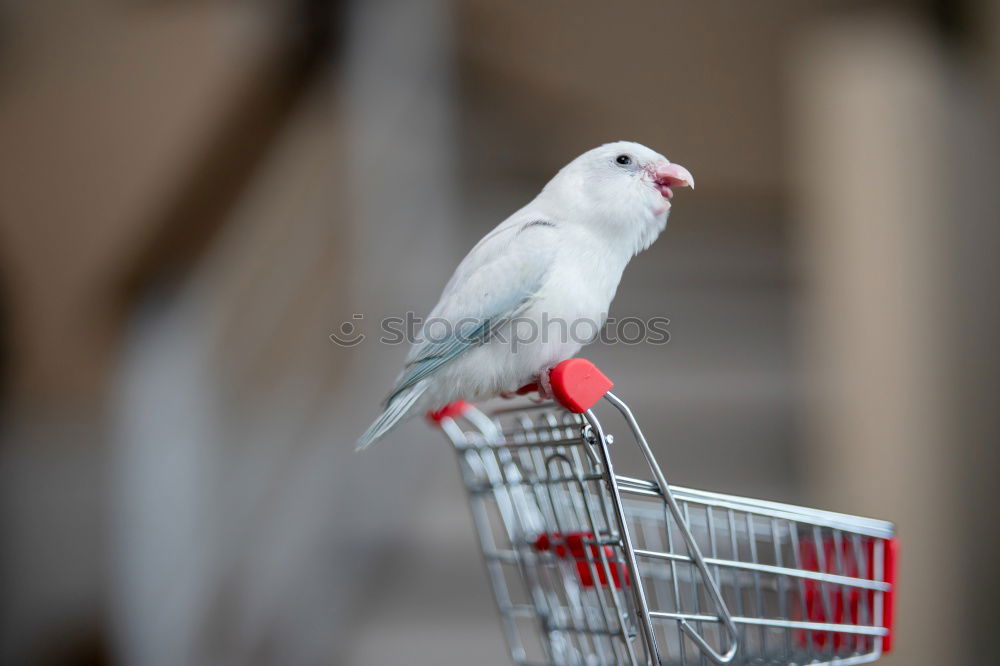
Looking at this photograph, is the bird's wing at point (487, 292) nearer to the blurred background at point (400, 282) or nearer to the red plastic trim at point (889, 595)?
the red plastic trim at point (889, 595)

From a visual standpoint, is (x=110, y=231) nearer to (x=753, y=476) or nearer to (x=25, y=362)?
(x=25, y=362)

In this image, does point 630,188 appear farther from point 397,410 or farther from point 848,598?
point 848,598

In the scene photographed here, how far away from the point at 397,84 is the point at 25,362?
126 centimetres

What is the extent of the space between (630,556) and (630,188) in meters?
0.30

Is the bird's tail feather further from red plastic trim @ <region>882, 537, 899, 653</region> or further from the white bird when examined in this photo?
red plastic trim @ <region>882, 537, 899, 653</region>

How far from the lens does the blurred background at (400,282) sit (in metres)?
1.66

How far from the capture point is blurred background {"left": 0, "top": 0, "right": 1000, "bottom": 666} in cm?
166

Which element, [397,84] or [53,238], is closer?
[397,84]

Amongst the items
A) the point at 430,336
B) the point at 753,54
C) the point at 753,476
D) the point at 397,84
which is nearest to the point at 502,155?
the point at 397,84

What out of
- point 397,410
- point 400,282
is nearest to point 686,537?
point 397,410

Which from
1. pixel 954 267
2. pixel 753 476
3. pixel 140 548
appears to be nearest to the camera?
pixel 140 548

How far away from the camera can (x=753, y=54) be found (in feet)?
6.35

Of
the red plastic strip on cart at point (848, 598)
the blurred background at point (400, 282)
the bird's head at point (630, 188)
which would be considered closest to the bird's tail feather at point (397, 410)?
the bird's head at point (630, 188)

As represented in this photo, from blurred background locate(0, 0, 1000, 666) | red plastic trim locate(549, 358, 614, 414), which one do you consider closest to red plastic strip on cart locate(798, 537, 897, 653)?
red plastic trim locate(549, 358, 614, 414)
